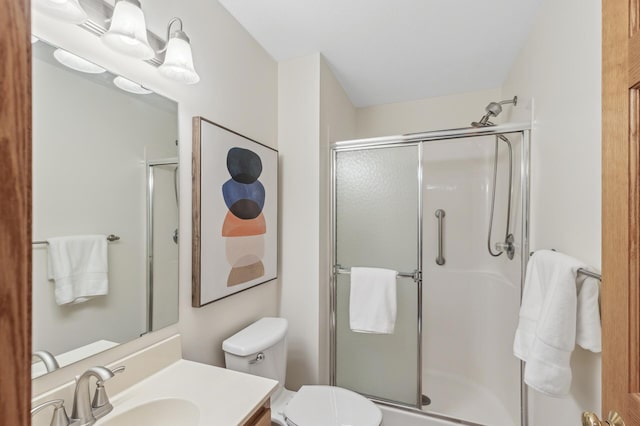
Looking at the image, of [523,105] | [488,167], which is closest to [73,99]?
[523,105]

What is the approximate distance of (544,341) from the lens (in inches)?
38.7

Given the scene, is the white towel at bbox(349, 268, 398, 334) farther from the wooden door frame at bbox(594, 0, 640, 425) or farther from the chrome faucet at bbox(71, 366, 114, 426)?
the chrome faucet at bbox(71, 366, 114, 426)

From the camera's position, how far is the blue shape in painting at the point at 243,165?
58.4 inches

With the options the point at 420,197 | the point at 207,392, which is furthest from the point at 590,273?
the point at 207,392

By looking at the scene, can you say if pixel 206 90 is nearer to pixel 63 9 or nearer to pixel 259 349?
pixel 63 9

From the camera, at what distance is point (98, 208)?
3.06 ft

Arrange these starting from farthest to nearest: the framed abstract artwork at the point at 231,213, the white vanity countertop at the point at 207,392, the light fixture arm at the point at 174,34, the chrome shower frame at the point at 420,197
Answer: the chrome shower frame at the point at 420,197 < the framed abstract artwork at the point at 231,213 < the light fixture arm at the point at 174,34 < the white vanity countertop at the point at 207,392

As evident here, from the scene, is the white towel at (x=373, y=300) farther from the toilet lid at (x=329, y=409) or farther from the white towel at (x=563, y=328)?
the white towel at (x=563, y=328)

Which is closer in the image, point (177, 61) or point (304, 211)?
point (177, 61)

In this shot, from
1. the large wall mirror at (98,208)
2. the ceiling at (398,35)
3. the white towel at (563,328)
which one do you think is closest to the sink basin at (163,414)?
the large wall mirror at (98,208)

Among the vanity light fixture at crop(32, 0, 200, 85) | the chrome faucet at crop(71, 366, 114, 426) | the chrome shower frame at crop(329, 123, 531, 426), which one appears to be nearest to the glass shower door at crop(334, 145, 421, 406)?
the chrome shower frame at crop(329, 123, 531, 426)

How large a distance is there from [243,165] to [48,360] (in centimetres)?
106

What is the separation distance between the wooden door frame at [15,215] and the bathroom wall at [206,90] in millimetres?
711

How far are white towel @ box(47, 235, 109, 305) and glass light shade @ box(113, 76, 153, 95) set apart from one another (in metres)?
0.51
